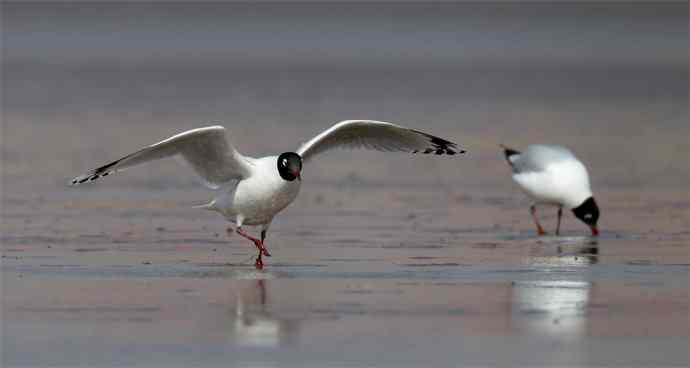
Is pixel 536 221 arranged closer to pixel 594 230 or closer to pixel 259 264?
pixel 594 230

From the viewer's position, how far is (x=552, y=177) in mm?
14711

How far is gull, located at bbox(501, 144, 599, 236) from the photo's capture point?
46.8ft

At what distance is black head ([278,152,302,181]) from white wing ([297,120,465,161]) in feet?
2.52

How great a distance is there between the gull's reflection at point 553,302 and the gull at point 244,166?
156 centimetres

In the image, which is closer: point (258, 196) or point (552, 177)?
point (258, 196)

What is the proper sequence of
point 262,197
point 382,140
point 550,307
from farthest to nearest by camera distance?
point 382,140
point 262,197
point 550,307

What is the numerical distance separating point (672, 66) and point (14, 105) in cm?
1696

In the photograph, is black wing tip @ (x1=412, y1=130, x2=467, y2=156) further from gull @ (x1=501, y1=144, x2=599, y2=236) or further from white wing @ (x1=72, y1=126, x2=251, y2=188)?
gull @ (x1=501, y1=144, x2=599, y2=236)

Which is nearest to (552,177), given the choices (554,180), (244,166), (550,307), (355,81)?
(554,180)

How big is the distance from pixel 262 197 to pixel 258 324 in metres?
2.79

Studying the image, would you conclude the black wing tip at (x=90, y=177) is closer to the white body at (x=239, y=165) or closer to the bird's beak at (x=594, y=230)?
the white body at (x=239, y=165)

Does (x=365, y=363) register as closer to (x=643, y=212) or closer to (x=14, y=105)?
(x=643, y=212)

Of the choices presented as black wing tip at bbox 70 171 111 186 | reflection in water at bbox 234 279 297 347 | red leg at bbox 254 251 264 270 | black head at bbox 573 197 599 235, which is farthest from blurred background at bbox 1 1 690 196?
reflection in water at bbox 234 279 297 347

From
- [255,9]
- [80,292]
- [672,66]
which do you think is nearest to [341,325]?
[80,292]
